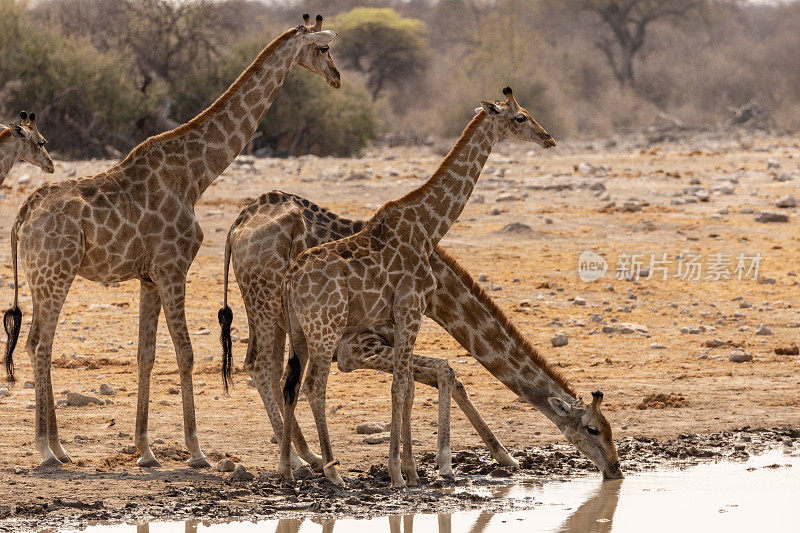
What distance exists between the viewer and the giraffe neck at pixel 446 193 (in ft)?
25.5

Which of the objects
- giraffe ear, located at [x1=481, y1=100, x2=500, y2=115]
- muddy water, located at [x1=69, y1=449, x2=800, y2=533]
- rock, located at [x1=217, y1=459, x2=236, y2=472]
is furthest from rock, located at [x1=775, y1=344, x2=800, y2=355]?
rock, located at [x1=217, y1=459, x2=236, y2=472]

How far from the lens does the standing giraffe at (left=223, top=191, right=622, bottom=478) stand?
7684 millimetres

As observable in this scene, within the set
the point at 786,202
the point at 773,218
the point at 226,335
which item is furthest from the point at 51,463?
the point at 786,202

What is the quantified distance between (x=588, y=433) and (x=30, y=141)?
4.75 meters

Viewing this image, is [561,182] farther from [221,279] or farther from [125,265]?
[125,265]

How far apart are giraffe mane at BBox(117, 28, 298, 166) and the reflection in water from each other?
355 centimetres

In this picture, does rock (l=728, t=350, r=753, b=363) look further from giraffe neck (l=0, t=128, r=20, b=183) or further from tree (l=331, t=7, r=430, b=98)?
tree (l=331, t=7, r=430, b=98)

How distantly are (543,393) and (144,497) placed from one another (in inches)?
105

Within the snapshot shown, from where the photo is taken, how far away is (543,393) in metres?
7.95

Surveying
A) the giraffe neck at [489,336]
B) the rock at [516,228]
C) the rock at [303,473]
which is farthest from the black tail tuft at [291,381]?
the rock at [516,228]

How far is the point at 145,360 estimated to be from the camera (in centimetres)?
796

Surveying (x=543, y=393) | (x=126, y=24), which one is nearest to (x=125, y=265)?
(x=543, y=393)

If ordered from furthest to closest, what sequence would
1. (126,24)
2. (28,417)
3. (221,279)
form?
(126,24) → (221,279) → (28,417)

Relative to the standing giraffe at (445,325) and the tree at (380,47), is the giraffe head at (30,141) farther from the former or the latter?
the tree at (380,47)
